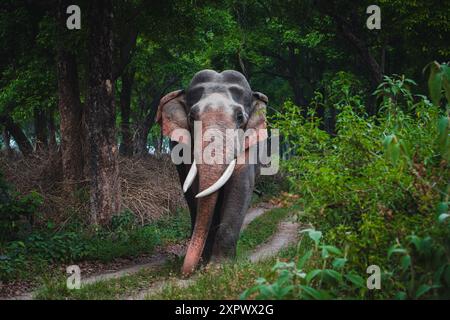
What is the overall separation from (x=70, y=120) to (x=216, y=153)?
23.2 ft

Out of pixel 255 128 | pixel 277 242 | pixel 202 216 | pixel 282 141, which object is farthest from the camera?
pixel 277 242

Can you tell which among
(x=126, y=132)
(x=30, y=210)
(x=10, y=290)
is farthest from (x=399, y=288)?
(x=126, y=132)

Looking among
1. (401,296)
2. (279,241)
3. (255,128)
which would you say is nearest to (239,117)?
(255,128)

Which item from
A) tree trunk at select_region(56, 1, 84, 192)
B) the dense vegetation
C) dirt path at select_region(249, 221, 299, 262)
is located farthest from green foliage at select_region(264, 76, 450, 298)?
tree trunk at select_region(56, 1, 84, 192)

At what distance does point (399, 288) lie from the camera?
6.43 m

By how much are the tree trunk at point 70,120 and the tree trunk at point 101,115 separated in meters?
1.88

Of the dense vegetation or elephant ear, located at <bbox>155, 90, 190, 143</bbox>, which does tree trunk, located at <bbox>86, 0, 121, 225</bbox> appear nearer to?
the dense vegetation

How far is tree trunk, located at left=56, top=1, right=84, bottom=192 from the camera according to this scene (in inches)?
651

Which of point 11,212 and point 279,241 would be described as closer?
point 11,212

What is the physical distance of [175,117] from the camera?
485 inches

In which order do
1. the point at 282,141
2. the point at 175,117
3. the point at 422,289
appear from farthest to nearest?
the point at 175,117 < the point at 282,141 < the point at 422,289

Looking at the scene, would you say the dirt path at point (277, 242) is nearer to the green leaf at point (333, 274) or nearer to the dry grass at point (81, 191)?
the dry grass at point (81, 191)

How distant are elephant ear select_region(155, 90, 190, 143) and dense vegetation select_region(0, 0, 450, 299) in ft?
6.60

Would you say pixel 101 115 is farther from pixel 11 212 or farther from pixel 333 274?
pixel 333 274
